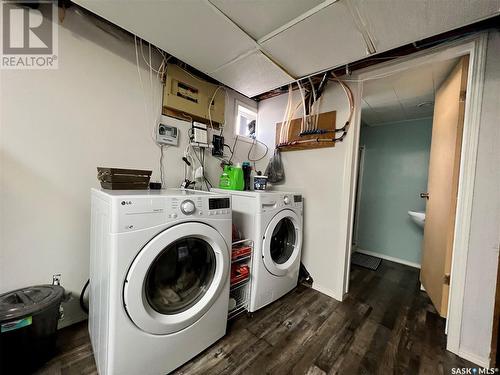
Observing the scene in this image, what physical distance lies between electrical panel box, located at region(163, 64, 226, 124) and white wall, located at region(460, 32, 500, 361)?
195 cm

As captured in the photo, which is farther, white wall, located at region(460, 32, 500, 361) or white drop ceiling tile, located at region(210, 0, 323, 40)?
white wall, located at region(460, 32, 500, 361)

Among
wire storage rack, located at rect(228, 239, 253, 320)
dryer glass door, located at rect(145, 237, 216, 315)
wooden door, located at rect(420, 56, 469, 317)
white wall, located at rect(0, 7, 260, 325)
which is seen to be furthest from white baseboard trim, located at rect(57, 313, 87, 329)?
wooden door, located at rect(420, 56, 469, 317)

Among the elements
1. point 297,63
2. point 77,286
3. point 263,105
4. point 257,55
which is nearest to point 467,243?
point 297,63

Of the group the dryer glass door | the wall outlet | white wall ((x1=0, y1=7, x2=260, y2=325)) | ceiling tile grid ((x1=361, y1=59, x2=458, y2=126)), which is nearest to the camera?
the dryer glass door

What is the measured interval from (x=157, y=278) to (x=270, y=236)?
822mm

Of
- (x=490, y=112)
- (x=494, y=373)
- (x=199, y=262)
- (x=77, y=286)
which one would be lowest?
(x=494, y=373)

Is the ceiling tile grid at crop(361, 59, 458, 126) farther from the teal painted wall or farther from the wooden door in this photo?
the teal painted wall

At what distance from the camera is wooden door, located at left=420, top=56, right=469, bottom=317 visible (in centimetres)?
142

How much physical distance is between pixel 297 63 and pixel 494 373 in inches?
90.7

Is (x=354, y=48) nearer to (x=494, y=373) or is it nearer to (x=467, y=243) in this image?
(x=467, y=243)

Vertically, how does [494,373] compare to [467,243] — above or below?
below

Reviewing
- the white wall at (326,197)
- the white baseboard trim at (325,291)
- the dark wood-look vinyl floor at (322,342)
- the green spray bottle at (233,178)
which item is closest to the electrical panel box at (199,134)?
the green spray bottle at (233,178)

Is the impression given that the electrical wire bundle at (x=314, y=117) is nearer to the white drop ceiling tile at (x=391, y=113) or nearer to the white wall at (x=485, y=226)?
the white wall at (x=485, y=226)

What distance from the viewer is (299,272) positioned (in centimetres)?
200
